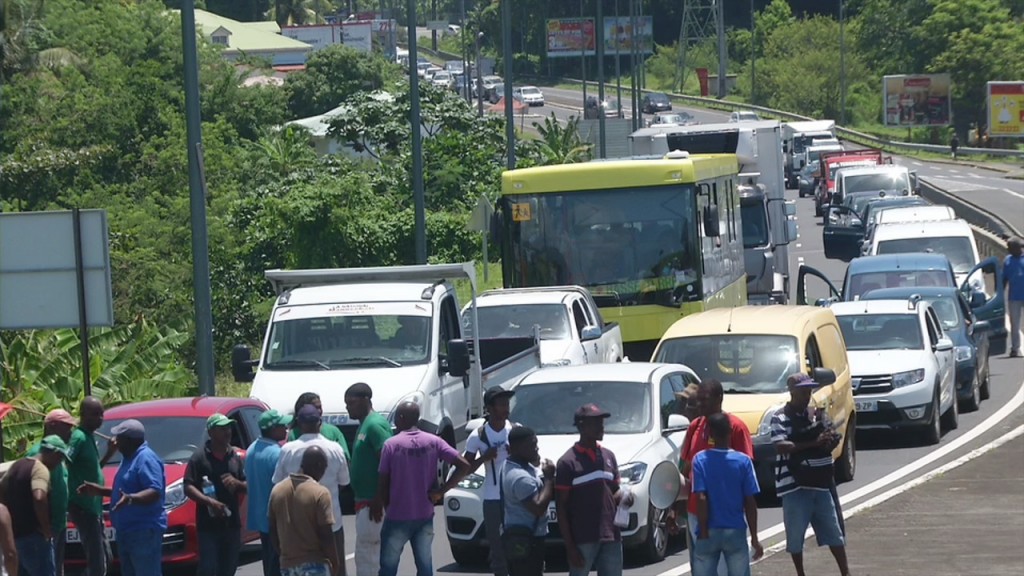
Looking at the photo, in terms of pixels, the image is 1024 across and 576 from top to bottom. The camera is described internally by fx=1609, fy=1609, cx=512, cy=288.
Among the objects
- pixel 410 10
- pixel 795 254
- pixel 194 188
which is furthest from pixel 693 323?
pixel 795 254

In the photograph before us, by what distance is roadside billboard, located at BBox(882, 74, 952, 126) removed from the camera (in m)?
94.9

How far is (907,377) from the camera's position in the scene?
59.4 feet

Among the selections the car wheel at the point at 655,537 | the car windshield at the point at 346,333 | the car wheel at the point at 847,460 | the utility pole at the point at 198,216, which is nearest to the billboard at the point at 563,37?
the utility pole at the point at 198,216

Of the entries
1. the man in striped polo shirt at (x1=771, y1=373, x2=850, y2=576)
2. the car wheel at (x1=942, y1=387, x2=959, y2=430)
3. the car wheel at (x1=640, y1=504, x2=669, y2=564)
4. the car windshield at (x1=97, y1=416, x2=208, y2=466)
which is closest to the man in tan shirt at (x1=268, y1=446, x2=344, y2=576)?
the man in striped polo shirt at (x1=771, y1=373, x2=850, y2=576)

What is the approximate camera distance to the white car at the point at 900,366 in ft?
58.9

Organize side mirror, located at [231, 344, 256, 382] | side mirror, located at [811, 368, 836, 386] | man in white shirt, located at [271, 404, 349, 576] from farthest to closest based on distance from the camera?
side mirror, located at [231, 344, 256, 382] → side mirror, located at [811, 368, 836, 386] → man in white shirt, located at [271, 404, 349, 576]

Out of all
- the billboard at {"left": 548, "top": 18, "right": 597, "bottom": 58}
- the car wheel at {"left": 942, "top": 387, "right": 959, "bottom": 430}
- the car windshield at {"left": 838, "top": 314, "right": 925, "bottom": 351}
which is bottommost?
the car wheel at {"left": 942, "top": 387, "right": 959, "bottom": 430}

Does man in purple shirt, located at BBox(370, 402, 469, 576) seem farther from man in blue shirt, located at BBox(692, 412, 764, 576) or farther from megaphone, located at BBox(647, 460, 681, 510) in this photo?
man in blue shirt, located at BBox(692, 412, 764, 576)

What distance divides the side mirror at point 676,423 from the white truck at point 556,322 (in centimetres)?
576

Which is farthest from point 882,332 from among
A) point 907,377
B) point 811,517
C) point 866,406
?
point 811,517

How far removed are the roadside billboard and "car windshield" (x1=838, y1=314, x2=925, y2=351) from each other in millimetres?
78242

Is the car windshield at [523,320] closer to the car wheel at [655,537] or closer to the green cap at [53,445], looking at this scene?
the car wheel at [655,537]

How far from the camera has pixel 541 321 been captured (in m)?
19.5

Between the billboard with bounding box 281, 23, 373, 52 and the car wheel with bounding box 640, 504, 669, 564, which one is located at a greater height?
the billboard with bounding box 281, 23, 373, 52
